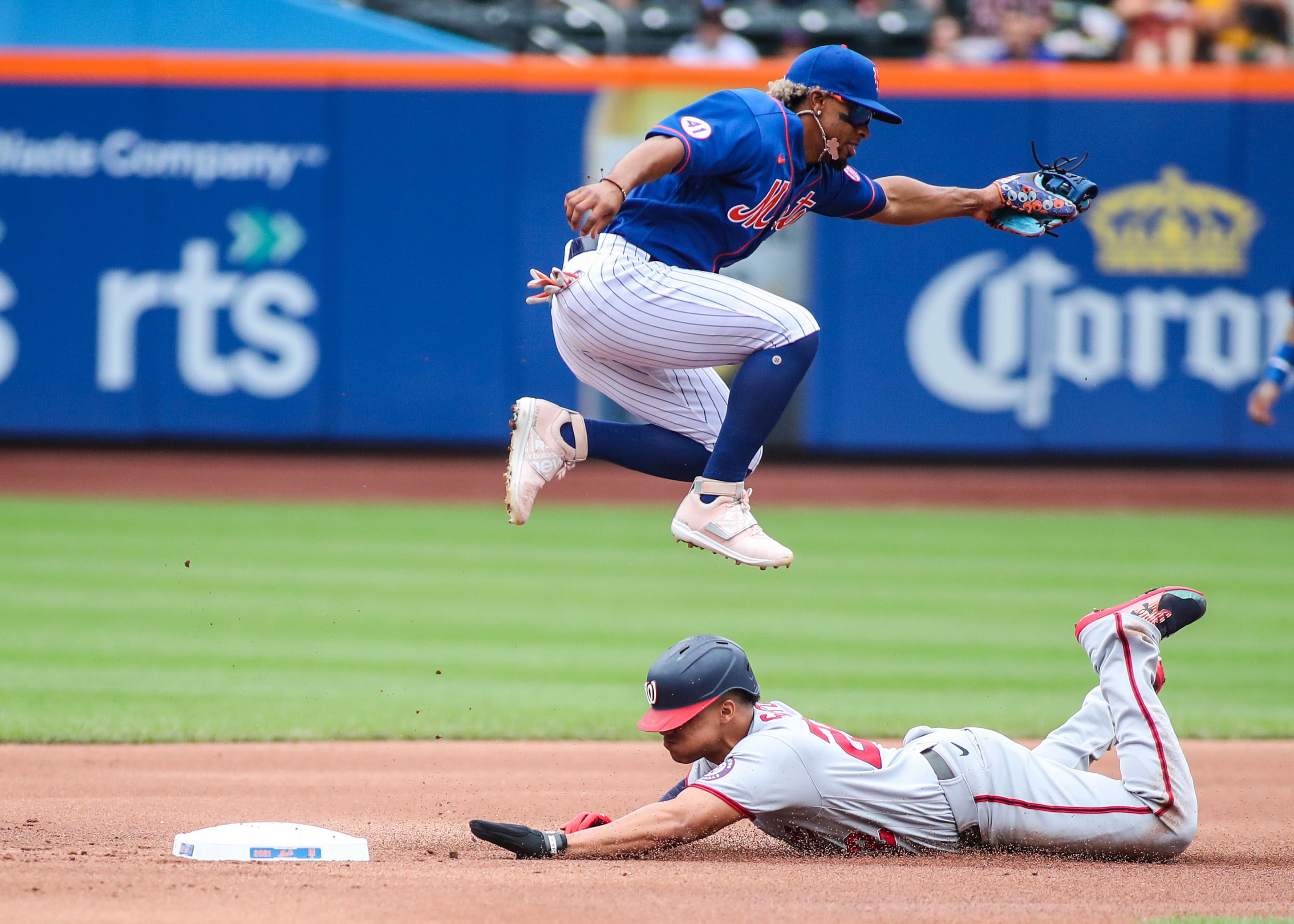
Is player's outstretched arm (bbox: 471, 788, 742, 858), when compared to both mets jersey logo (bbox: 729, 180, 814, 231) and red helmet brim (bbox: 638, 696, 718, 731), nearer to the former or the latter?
red helmet brim (bbox: 638, 696, 718, 731)

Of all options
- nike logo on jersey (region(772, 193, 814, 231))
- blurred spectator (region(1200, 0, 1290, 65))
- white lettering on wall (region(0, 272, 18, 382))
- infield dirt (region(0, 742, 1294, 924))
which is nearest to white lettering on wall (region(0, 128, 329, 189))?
white lettering on wall (region(0, 272, 18, 382))

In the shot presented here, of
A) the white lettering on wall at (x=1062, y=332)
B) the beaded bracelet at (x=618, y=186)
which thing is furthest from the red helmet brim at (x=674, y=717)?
the white lettering on wall at (x=1062, y=332)

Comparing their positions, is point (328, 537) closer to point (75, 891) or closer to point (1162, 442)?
point (1162, 442)

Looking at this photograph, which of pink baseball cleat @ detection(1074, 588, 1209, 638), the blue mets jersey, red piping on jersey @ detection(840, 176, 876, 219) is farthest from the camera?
red piping on jersey @ detection(840, 176, 876, 219)

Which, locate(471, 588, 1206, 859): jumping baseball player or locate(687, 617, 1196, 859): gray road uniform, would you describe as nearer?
locate(471, 588, 1206, 859): jumping baseball player

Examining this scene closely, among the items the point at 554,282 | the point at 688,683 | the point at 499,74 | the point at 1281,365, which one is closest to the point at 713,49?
the point at 499,74

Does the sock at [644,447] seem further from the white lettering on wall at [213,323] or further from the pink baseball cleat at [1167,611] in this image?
the white lettering on wall at [213,323]

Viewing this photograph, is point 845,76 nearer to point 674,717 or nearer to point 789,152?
point 789,152
